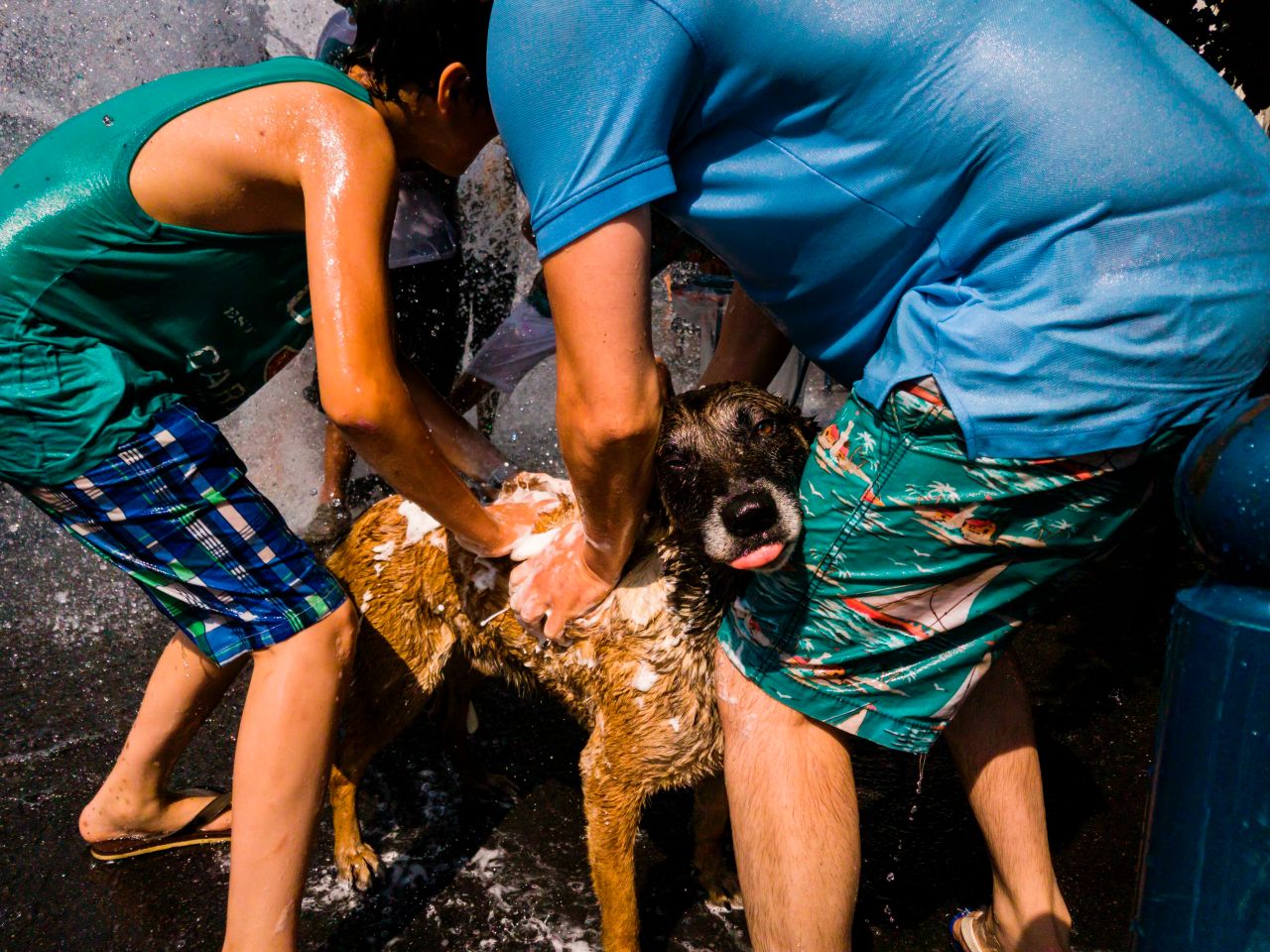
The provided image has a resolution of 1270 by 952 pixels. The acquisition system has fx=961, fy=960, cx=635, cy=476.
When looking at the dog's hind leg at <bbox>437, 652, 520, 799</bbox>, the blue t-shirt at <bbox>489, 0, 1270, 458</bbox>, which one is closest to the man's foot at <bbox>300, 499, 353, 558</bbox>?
the dog's hind leg at <bbox>437, 652, 520, 799</bbox>

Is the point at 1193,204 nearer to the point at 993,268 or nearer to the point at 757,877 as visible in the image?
the point at 993,268

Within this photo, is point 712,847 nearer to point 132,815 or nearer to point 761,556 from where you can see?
point 761,556

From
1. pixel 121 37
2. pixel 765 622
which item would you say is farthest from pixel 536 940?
pixel 121 37

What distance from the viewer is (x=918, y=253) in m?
1.73

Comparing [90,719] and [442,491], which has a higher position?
[442,491]

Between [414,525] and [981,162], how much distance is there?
6.86 ft

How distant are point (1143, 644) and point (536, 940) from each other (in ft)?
9.97

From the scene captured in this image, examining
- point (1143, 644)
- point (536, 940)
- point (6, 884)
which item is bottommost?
point (6, 884)

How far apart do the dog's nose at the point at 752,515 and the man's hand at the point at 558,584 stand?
0.45m

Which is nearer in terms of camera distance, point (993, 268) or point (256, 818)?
point (993, 268)

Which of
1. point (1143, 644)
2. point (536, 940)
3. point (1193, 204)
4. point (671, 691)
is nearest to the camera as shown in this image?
point (1193, 204)

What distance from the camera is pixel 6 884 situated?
9.77 ft

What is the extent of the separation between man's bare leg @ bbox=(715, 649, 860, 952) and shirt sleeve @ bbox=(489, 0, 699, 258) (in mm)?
1100

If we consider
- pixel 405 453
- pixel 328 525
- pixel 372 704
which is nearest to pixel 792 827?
pixel 405 453
